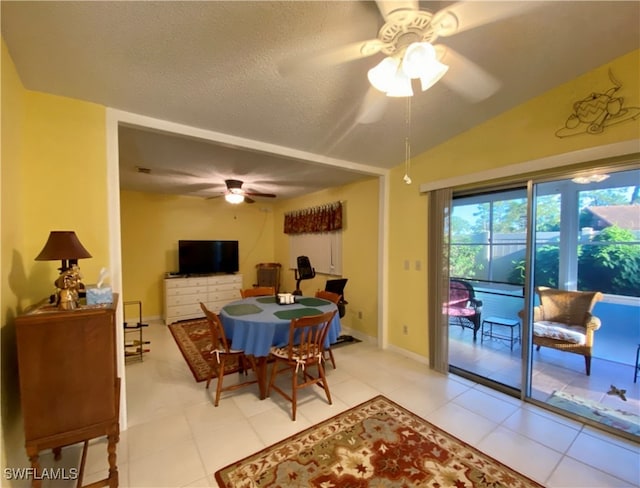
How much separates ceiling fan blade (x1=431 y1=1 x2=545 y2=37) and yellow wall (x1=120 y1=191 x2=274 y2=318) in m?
5.30

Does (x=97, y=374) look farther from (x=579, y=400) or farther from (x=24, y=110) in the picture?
(x=579, y=400)

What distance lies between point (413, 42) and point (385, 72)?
171 millimetres

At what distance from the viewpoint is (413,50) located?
1.26 meters

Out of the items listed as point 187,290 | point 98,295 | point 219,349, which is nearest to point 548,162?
point 219,349

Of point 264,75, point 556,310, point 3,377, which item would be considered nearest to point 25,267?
point 3,377

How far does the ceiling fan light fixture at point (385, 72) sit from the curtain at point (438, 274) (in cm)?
190

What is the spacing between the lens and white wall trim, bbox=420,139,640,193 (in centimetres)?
196

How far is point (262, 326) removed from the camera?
A: 7.92 ft

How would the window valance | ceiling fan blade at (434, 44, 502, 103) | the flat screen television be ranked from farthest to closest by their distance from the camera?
the flat screen television, the window valance, ceiling fan blade at (434, 44, 502, 103)

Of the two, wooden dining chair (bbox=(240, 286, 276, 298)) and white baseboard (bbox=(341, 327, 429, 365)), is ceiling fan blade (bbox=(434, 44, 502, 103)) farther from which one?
wooden dining chair (bbox=(240, 286, 276, 298))

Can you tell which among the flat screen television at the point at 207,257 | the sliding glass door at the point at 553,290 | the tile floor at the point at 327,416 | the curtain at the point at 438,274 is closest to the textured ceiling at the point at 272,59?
the curtain at the point at 438,274

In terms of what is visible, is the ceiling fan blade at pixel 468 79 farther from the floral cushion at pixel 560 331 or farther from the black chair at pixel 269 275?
the black chair at pixel 269 275

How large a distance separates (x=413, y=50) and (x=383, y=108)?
3.86ft

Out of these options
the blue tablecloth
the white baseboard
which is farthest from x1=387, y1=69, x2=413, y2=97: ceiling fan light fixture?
the white baseboard
